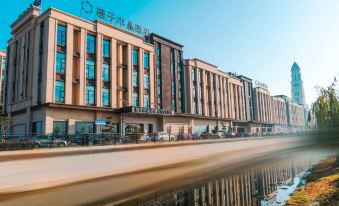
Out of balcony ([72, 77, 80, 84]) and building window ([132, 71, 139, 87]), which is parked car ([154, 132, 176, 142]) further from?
balcony ([72, 77, 80, 84])

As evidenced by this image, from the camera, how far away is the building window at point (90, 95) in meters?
44.5

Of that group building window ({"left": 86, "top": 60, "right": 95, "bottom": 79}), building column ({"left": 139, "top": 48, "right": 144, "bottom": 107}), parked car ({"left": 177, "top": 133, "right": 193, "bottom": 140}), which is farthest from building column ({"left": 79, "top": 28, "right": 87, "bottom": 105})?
parked car ({"left": 177, "top": 133, "right": 193, "bottom": 140})

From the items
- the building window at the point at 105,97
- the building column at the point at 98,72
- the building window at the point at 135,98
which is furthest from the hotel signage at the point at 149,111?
the building column at the point at 98,72

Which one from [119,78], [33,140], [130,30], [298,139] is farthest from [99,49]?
[298,139]

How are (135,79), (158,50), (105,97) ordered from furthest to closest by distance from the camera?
(158,50)
(135,79)
(105,97)

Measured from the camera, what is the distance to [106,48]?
4862 cm

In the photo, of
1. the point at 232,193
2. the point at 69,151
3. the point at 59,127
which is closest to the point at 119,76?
the point at 59,127

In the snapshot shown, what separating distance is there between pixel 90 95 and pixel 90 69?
457 centimetres

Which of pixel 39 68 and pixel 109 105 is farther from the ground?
pixel 39 68

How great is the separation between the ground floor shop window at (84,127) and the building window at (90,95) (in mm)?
3596

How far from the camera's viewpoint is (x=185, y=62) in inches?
2803

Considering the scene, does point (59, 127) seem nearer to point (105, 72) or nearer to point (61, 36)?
point (105, 72)

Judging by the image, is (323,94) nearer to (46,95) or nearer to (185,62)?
(185,62)

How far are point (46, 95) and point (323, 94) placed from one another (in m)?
42.3
